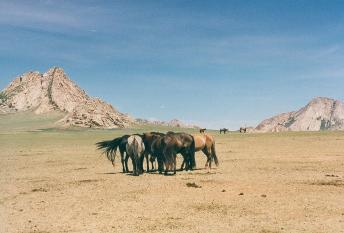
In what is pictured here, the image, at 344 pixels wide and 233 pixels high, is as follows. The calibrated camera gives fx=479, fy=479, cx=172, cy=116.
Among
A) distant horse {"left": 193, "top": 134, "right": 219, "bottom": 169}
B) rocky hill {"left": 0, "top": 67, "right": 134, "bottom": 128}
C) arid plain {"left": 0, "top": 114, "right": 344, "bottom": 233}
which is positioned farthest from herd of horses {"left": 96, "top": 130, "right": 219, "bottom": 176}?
rocky hill {"left": 0, "top": 67, "right": 134, "bottom": 128}

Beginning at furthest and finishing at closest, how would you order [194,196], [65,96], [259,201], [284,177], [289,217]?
[65,96], [284,177], [194,196], [259,201], [289,217]

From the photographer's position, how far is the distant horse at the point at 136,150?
23.4m

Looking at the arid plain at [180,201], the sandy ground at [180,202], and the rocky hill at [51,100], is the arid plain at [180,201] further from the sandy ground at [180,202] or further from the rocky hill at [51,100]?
the rocky hill at [51,100]

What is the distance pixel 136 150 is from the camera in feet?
76.8

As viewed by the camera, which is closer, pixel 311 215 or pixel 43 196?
pixel 311 215

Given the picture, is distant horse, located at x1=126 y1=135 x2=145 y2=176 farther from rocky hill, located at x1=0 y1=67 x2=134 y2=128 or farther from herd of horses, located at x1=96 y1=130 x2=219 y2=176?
rocky hill, located at x1=0 y1=67 x2=134 y2=128

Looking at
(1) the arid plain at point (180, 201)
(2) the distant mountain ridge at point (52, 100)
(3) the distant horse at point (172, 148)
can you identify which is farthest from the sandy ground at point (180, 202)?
(2) the distant mountain ridge at point (52, 100)

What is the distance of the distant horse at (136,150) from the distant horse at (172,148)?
0.84m

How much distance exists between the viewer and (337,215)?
13.2m

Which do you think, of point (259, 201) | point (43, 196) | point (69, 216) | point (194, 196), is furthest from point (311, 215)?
point (43, 196)

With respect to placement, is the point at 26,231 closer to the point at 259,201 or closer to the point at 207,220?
the point at 207,220

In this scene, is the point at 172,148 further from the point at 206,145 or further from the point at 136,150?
the point at 206,145

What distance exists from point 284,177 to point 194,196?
20.3 ft

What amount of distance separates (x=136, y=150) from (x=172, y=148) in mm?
1784
